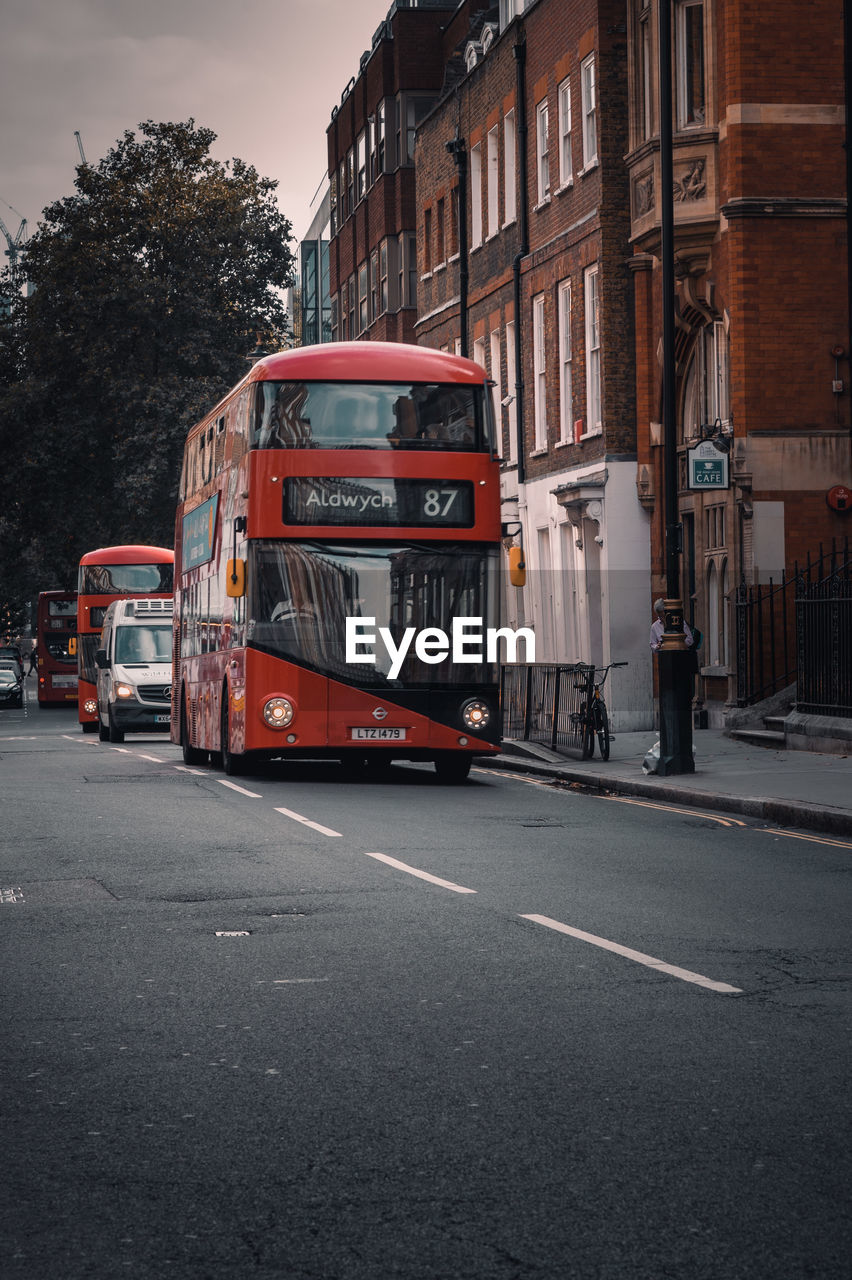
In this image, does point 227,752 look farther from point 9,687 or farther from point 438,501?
point 9,687

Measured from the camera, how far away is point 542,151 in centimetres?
3672

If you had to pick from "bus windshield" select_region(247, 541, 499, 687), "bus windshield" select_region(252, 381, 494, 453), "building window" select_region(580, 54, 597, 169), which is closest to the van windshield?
"building window" select_region(580, 54, 597, 169)

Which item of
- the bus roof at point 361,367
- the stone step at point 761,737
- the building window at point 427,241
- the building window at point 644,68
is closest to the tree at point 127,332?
the building window at point 427,241

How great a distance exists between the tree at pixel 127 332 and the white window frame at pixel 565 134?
2223 centimetres

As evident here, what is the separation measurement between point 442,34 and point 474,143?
12.8m

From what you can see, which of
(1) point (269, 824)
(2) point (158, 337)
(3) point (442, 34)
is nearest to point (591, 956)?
(1) point (269, 824)

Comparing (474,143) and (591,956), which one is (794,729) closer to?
(591,956)

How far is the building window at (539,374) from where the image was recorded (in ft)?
120

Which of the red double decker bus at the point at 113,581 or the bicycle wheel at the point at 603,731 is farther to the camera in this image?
the red double decker bus at the point at 113,581

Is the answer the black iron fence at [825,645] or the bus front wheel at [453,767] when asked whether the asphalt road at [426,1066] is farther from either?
the black iron fence at [825,645]

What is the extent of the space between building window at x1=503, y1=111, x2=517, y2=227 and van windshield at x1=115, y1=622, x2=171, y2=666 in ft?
34.2

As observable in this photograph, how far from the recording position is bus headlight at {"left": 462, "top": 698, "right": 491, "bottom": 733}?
69.6 feet

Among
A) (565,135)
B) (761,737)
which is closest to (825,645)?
(761,737)

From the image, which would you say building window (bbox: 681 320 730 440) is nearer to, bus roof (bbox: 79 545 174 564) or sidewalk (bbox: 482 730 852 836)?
sidewalk (bbox: 482 730 852 836)
